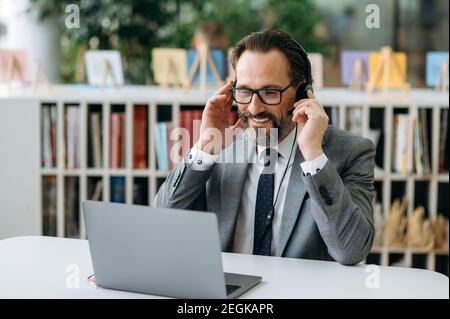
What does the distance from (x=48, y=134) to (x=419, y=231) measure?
6.41ft

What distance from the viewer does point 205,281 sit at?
1630 mm

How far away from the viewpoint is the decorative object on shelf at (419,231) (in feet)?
12.3

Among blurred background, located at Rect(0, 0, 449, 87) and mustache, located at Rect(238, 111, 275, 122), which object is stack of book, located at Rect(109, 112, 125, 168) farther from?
blurred background, located at Rect(0, 0, 449, 87)

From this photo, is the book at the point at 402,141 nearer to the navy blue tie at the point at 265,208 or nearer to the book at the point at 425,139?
the book at the point at 425,139

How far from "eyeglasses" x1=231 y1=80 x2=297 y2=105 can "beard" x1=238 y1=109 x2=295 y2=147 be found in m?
0.04

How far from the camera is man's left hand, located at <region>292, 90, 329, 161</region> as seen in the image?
2084 millimetres

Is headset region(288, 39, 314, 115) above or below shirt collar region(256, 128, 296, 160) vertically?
above

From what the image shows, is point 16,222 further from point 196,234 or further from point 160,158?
point 196,234

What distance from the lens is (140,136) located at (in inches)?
153

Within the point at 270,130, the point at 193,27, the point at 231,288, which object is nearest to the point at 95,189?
the point at 270,130

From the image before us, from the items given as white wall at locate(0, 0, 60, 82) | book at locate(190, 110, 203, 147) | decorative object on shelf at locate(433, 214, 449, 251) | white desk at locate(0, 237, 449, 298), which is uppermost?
white wall at locate(0, 0, 60, 82)

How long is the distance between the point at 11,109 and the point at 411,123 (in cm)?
202

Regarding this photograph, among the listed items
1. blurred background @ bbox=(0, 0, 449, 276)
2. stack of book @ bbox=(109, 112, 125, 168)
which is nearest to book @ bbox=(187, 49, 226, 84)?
blurred background @ bbox=(0, 0, 449, 276)

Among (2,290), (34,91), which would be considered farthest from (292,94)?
(34,91)
